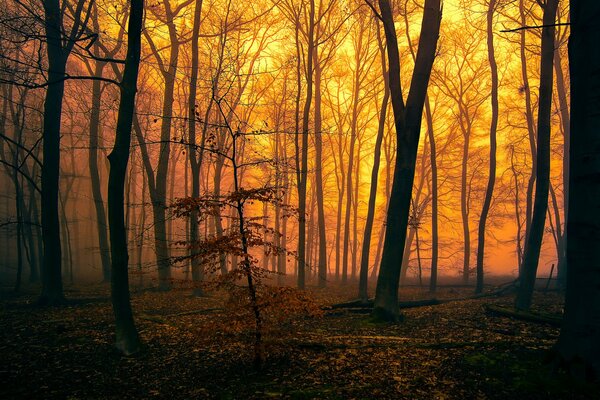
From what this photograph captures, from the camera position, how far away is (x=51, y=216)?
432 inches

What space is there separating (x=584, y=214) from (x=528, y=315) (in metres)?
5.21

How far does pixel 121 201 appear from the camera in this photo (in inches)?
271

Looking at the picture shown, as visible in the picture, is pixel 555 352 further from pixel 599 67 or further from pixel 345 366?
pixel 599 67

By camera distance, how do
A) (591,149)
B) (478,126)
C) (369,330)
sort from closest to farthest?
(591,149)
(369,330)
(478,126)

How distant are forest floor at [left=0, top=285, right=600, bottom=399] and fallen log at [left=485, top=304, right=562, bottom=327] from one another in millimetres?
201

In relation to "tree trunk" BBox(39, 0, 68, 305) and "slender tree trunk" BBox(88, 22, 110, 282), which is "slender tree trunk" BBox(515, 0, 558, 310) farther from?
"slender tree trunk" BBox(88, 22, 110, 282)

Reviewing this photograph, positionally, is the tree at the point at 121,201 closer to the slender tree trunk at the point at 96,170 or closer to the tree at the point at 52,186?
the tree at the point at 52,186

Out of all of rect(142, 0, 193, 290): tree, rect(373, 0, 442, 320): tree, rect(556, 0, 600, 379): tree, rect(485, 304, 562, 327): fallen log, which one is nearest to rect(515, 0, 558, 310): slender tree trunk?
rect(485, 304, 562, 327): fallen log

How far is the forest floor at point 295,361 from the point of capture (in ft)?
16.4

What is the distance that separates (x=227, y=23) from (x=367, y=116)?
14.5 metres

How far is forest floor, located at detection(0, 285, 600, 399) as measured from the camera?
4.99 meters

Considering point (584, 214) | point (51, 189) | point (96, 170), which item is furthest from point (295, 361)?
point (96, 170)

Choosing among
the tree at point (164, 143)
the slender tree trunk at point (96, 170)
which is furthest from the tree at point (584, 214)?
the slender tree trunk at point (96, 170)

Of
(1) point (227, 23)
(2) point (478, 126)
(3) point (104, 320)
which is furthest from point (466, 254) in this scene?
(3) point (104, 320)
